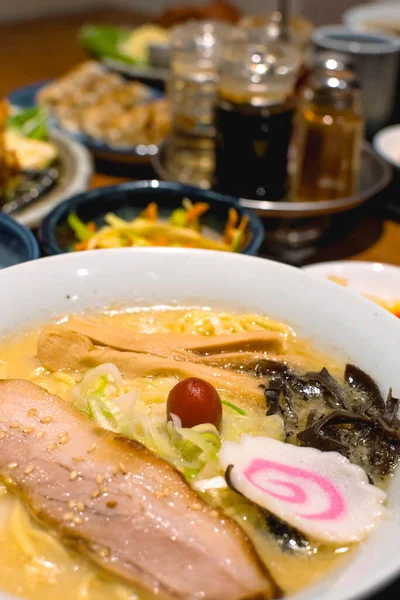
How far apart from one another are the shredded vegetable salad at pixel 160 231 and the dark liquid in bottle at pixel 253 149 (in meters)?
0.37

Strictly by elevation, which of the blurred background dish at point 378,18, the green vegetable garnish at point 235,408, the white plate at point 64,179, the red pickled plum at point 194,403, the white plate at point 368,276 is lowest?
the white plate at point 368,276

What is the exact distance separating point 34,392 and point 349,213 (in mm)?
1979

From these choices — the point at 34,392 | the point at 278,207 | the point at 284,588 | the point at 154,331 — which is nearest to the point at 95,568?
the point at 284,588

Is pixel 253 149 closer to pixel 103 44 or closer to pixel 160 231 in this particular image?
pixel 160 231

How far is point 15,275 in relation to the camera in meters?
1.56

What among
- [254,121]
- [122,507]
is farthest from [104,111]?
[122,507]

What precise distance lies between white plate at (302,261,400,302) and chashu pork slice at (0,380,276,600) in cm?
120

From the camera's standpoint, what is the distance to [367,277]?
2.27m

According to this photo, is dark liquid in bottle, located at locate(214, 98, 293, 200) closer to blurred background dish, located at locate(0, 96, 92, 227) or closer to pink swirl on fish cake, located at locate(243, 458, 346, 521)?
blurred background dish, located at locate(0, 96, 92, 227)

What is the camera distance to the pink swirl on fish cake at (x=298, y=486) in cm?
110

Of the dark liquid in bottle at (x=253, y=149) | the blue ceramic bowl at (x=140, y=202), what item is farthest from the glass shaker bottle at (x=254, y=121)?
the blue ceramic bowl at (x=140, y=202)

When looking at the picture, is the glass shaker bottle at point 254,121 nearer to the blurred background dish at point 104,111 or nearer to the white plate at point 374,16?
the blurred background dish at point 104,111

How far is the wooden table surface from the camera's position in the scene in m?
2.73

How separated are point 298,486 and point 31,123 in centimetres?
289
